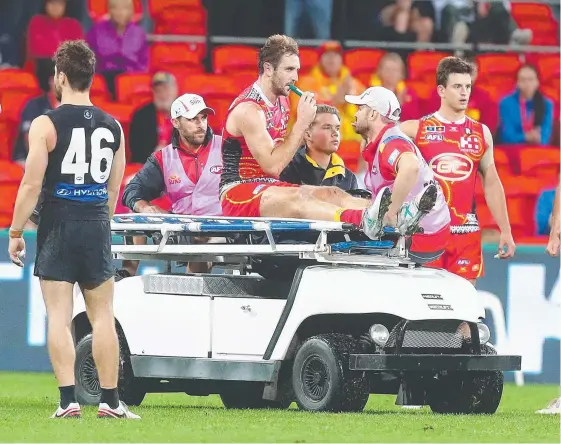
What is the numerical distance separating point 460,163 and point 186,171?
2213 mm

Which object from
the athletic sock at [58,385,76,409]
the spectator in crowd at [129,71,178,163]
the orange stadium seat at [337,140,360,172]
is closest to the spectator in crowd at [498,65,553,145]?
the orange stadium seat at [337,140,360,172]

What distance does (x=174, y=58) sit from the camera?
17.1 metres

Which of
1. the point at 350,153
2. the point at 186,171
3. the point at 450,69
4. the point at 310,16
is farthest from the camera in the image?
the point at 310,16

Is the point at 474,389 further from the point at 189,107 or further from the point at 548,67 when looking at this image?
the point at 548,67

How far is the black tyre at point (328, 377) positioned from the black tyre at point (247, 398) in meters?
0.74

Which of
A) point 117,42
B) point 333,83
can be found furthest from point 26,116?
point 333,83

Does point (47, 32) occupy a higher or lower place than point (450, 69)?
higher

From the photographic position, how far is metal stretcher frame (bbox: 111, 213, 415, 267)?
9023 mm

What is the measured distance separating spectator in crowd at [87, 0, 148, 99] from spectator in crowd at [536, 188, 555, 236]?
466 centimetres

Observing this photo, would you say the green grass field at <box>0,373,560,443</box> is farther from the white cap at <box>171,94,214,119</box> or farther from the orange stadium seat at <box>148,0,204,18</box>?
the orange stadium seat at <box>148,0,204,18</box>

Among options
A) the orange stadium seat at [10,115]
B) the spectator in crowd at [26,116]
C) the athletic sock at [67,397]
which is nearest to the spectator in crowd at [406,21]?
the spectator in crowd at [26,116]

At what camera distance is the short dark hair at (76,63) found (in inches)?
324

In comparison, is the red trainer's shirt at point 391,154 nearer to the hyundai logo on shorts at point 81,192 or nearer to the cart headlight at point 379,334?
the cart headlight at point 379,334

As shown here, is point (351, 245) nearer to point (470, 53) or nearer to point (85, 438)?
point (85, 438)
